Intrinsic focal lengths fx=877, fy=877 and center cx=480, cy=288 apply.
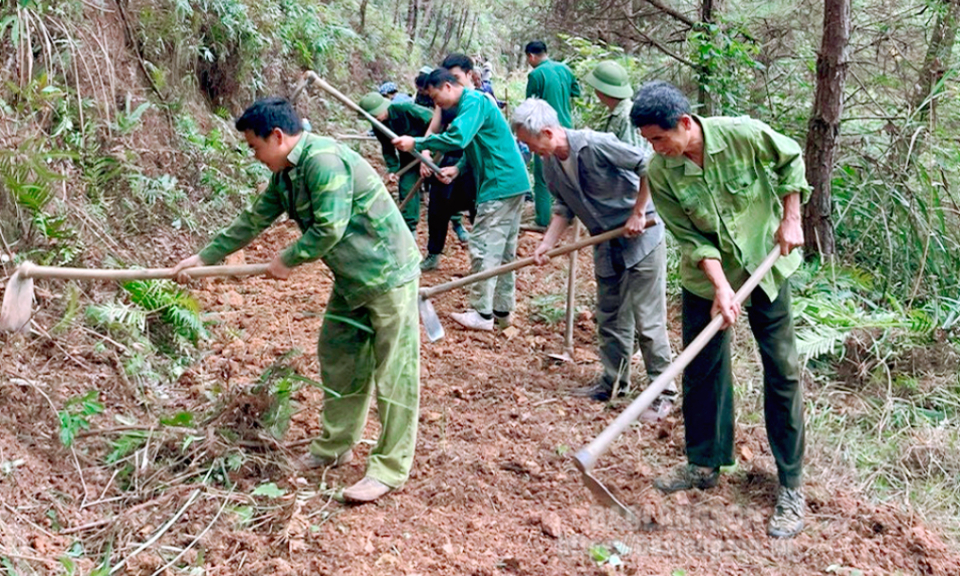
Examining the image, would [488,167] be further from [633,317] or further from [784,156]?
[784,156]

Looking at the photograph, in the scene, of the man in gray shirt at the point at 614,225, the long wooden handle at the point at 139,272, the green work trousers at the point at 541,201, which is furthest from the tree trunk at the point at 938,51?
the long wooden handle at the point at 139,272

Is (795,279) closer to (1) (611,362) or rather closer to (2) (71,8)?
(1) (611,362)

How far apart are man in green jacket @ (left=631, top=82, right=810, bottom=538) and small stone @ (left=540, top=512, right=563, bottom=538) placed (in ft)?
2.75

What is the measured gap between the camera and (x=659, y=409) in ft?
16.0

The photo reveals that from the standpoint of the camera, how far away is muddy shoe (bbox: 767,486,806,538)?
11.9 feet

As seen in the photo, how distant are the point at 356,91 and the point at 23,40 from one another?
28.2ft

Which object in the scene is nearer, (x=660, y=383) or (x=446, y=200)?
(x=660, y=383)

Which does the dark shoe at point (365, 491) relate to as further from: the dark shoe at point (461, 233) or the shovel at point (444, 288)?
the dark shoe at point (461, 233)

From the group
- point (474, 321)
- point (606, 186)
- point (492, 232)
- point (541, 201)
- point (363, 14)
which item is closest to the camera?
point (606, 186)

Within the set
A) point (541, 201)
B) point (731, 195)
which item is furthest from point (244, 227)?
point (541, 201)

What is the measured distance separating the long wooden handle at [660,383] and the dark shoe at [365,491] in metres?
1.04

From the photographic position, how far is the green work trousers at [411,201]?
25.6 ft

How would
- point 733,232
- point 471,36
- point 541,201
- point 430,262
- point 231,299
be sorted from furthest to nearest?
point 471,36, point 541,201, point 430,262, point 231,299, point 733,232

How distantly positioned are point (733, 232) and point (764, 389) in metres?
0.69
